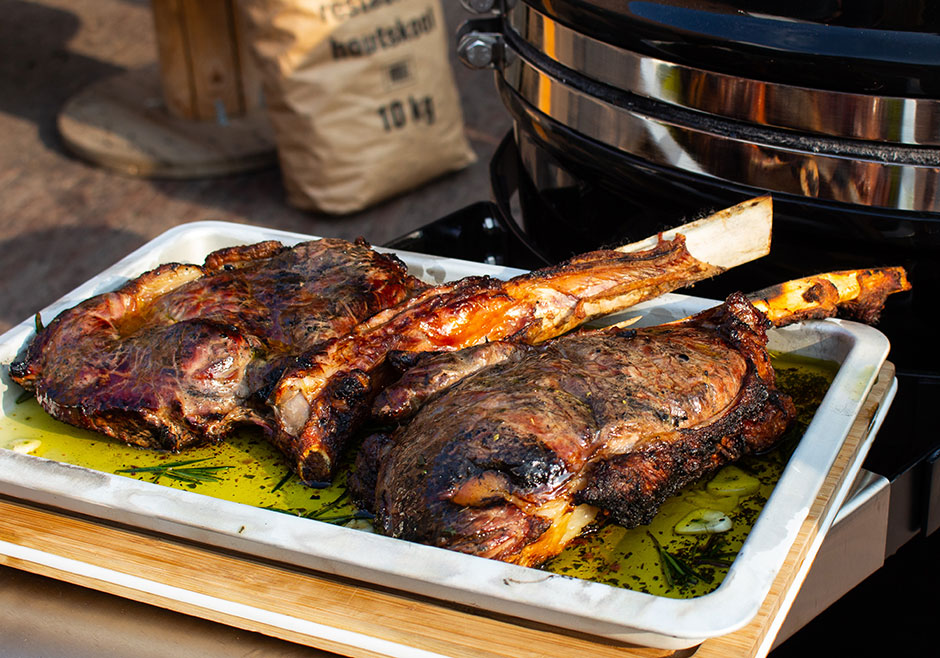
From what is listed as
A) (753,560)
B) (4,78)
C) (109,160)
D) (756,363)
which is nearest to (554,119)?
(756,363)

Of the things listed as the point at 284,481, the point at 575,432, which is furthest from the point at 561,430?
the point at 284,481

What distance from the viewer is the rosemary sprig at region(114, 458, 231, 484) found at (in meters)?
1.81

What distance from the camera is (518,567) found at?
54.3 inches

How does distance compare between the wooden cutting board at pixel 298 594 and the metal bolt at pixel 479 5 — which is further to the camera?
the metal bolt at pixel 479 5

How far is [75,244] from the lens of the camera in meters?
5.10

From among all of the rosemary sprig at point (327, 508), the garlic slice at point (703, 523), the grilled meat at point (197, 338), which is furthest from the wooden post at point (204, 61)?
the garlic slice at point (703, 523)

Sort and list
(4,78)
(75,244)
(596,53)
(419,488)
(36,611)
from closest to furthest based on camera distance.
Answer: (419,488) → (36,611) → (596,53) → (75,244) → (4,78)

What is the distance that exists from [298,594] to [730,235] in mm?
1105

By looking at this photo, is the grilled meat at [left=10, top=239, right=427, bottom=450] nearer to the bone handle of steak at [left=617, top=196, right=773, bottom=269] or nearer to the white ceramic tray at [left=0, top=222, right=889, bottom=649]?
the white ceramic tray at [left=0, top=222, right=889, bottom=649]

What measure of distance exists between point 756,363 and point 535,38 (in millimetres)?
993

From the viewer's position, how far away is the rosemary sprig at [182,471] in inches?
71.3

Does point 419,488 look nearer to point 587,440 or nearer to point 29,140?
point 587,440

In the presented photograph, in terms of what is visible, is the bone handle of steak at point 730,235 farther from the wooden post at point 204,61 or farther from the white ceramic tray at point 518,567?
the wooden post at point 204,61

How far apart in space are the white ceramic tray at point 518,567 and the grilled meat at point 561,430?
78 millimetres
